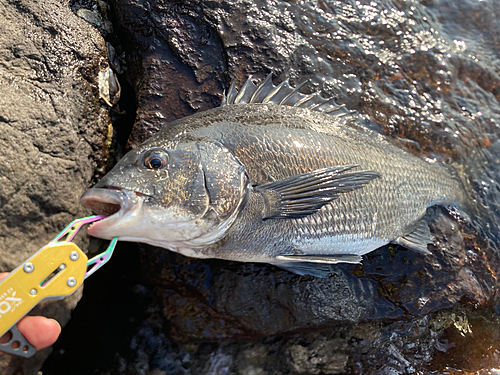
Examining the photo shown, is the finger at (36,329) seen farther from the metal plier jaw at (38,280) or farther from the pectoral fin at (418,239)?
the pectoral fin at (418,239)

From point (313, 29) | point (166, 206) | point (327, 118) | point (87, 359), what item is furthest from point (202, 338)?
point (313, 29)

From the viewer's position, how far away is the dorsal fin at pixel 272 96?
254cm

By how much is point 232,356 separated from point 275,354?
1.27 ft

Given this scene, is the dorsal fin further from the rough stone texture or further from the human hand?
the human hand

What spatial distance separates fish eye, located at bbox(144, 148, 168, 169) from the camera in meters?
1.90

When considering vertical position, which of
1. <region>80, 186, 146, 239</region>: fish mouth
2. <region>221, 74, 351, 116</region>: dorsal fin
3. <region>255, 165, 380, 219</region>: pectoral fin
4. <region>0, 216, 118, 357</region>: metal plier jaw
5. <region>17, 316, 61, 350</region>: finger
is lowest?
<region>17, 316, 61, 350</region>: finger

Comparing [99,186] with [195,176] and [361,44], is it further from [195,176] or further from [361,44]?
[361,44]

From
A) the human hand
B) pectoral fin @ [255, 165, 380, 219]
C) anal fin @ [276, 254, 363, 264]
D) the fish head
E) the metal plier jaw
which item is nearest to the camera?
the metal plier jaw

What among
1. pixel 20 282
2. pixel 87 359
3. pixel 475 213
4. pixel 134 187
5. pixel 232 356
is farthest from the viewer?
pixel 475 213

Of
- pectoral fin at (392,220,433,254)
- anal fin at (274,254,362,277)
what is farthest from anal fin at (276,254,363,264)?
pectoral fin at (392,220,433,254)

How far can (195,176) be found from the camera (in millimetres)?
1922

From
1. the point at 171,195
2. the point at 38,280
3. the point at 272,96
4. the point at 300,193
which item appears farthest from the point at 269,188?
the point at 38,280

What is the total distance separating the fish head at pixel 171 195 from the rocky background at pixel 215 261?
2.62 ft

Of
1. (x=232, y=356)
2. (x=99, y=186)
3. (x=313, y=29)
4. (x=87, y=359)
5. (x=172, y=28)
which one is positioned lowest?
(x=87, y=359)
